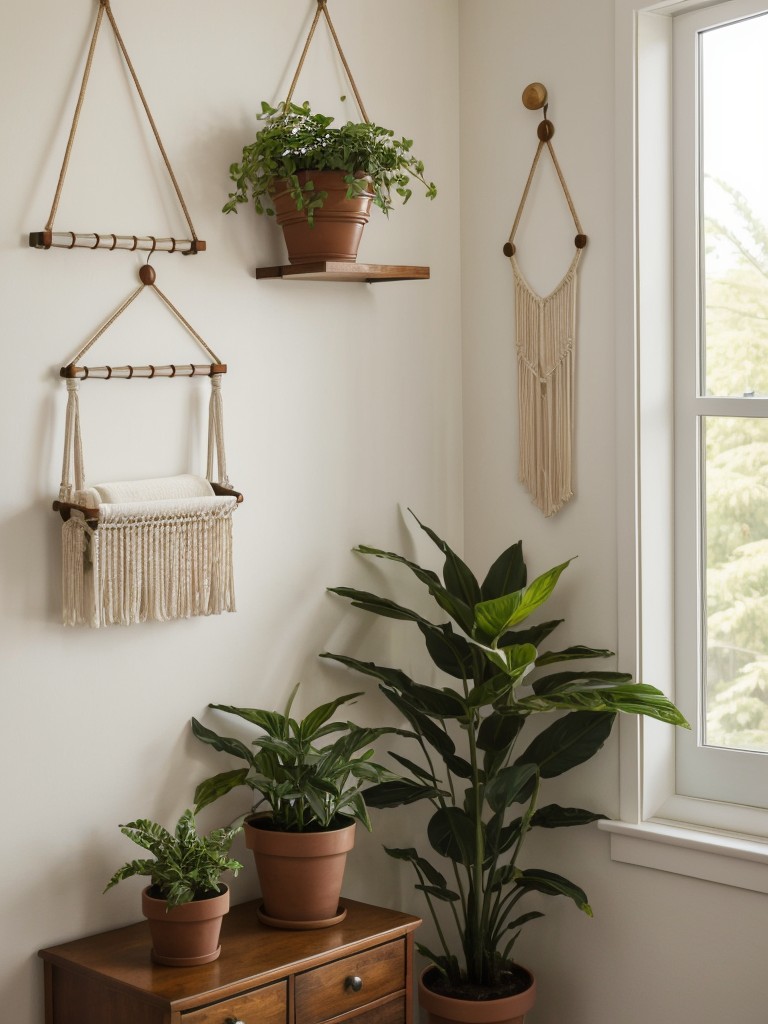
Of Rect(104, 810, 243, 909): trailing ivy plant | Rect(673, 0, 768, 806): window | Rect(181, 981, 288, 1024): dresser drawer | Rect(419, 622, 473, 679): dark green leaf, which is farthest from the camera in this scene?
Rect(419, 622, 473, 679): dark green leaf

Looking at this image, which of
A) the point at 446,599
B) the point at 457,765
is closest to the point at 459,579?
the point at 446,599

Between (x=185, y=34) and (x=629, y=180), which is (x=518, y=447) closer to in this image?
(x=629, y=180)

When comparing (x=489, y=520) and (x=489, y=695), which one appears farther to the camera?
(x=489, y=520)

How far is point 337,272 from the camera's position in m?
2.18

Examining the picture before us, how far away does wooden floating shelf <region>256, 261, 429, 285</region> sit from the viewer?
2.17 m

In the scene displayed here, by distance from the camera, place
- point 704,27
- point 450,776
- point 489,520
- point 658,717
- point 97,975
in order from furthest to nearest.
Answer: point 489,520 → point 450,776 → point 704,27 → point 658,717 → point 97,975

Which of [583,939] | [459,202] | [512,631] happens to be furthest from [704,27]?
[583,939]

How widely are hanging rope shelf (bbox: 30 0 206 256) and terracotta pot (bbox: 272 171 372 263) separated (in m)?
0.17

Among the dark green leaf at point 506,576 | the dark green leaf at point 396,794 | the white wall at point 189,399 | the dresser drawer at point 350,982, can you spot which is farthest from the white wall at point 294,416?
the dresser drawer at point 350,982

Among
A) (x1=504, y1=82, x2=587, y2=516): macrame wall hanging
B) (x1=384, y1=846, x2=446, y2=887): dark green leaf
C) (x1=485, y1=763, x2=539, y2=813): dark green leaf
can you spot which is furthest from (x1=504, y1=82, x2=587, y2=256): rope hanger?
(x1=384, y1=846, x2=446, y2=887): dark green leaf

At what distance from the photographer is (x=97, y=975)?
6.00 feet

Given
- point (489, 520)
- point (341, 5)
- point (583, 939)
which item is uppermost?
point (341, 5)

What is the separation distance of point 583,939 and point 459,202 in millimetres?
1612

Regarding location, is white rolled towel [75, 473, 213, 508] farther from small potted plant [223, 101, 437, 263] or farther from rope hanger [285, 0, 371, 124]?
rope hanger [285, 0, 371, 124]
